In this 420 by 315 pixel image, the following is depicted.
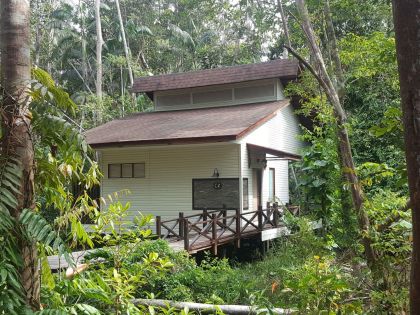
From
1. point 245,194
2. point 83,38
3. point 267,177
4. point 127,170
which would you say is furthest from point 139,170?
point 83,38

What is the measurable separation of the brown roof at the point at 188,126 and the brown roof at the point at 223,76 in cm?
102

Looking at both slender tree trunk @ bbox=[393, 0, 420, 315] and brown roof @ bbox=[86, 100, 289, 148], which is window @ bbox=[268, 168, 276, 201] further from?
slender tree trunk @ bbox=[393, 0, 420, 315]

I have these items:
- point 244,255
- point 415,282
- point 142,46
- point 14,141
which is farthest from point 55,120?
point 142,46

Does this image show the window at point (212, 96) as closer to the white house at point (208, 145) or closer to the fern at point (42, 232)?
the white house at point (208, 145)

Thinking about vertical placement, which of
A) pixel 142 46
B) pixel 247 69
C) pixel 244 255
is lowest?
pixel 244 255

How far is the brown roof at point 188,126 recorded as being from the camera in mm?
12272

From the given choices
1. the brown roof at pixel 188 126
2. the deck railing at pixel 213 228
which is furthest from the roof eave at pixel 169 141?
the deck railing at pixel 213 228

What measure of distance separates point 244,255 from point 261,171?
316cm

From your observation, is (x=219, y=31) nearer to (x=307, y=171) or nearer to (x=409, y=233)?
(x=307, y=171)

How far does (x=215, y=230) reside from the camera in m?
10.6

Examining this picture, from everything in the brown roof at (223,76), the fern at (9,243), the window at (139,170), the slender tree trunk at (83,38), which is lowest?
the fern at (9,243)

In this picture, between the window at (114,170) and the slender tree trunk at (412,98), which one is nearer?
the slender tree trunk at (412,98)

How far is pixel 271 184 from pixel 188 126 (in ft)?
13.5

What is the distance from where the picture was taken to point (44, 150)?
10.1 feet
